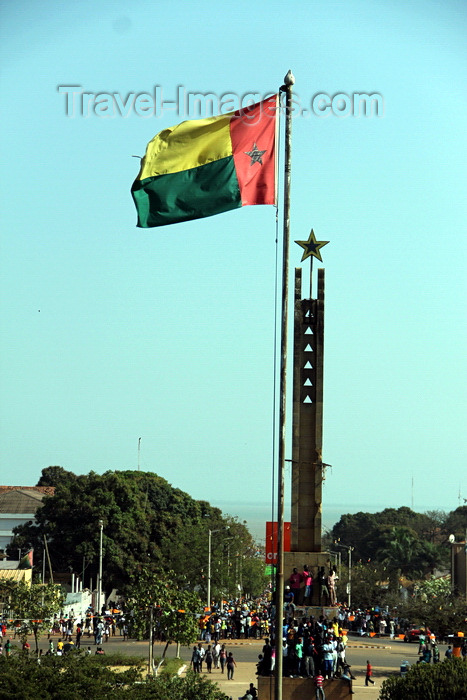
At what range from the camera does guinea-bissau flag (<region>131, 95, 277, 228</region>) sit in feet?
61.0

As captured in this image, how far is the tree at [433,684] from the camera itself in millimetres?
26250

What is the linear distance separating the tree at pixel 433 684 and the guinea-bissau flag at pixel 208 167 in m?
15.0

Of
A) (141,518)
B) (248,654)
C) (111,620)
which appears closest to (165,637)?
(248,654)

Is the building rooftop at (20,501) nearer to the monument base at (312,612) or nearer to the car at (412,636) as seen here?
the car at (412,636)

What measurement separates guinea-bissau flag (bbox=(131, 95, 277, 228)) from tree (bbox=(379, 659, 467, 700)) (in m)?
15.0

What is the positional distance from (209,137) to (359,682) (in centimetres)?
2815

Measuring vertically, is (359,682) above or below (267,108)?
below

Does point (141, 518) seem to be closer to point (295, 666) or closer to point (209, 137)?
point (295, 666)

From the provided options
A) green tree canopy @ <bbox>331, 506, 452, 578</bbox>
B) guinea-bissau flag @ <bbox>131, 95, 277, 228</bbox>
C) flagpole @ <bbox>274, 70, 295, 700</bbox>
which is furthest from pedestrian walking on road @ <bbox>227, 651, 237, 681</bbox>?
green tree canopy @ <bbox>331, 506, 452, 578</bbox>

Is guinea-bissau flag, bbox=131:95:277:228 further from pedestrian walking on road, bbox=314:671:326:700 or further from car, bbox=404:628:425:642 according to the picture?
car, bbox=404:628:425:642

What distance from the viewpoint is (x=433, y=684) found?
2653 cm

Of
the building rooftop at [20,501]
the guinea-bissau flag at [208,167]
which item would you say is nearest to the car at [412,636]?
the guinea-bissau flag at [208,167]

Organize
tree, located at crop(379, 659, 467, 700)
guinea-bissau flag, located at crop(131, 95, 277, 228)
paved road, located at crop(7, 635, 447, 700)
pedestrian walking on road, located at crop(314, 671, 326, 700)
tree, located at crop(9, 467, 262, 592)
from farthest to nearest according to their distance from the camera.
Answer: tree, located at crop(9, 467, 262, 592), paved road, located at crop(7, 635, 447, 700), pedestrian walking on road, located at crop(314, 671, 326, 700), tree, located at crop(379, 659, 467, 700), guinea-bissau flag, located at crop(131, 95, 277, 228)

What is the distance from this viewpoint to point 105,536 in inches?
2982
